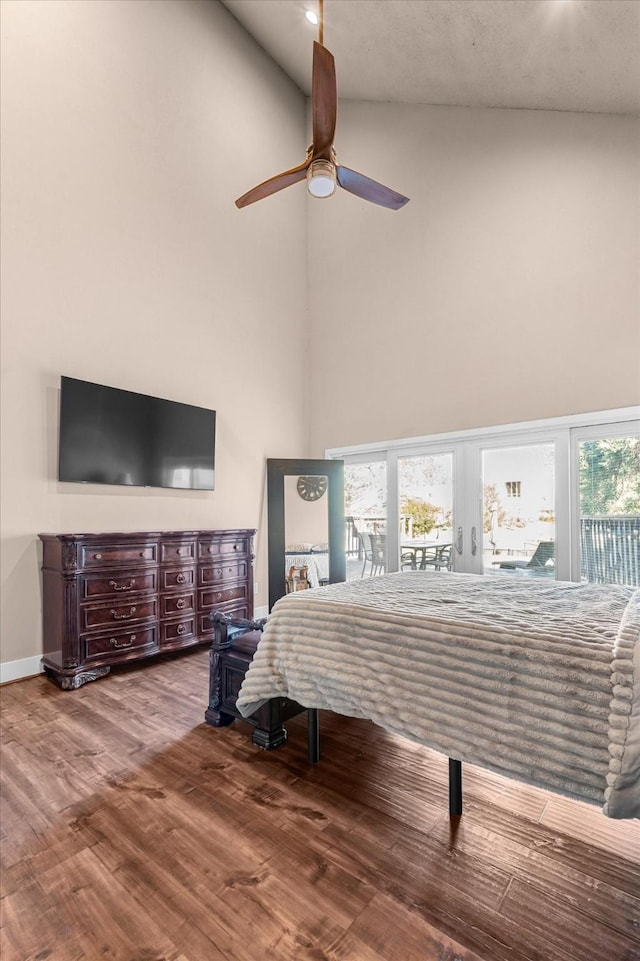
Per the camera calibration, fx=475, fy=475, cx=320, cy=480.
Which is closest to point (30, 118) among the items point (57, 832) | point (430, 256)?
point (430, 256)

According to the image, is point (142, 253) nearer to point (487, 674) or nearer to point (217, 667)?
point (217, 667)

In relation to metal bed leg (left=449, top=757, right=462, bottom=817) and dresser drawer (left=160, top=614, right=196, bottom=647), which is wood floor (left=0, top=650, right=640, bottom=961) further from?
dresser drawer (left=160, top=614, right=196, bottom=647)

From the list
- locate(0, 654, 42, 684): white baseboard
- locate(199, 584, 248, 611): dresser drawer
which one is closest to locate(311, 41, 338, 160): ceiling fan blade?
locate(199, 584, 248, 611): dresser drawer

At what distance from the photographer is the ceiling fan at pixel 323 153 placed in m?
2.38

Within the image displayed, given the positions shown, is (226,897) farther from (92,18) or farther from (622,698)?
(92,18)

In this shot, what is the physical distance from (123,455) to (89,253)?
1572 mm

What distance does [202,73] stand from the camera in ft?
15.2

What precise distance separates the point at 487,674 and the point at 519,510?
291cm

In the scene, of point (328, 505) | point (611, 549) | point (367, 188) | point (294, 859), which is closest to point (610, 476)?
point (611, 549)

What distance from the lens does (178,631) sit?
371 cm

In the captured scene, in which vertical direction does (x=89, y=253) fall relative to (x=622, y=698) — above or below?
above

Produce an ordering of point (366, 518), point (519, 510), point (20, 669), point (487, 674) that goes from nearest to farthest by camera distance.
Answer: point (487, 674), point (20, 669), point (519, 510), point (366, 518)

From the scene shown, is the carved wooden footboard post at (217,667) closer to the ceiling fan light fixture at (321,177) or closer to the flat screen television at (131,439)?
the flat screen television at (131,439)

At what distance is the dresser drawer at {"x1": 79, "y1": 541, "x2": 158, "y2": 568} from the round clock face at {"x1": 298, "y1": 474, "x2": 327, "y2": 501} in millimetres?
1896
